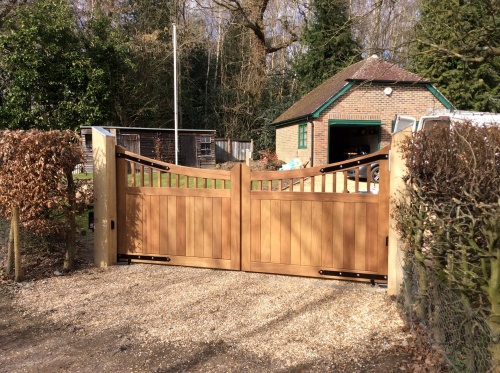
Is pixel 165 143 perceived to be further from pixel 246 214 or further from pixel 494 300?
pixel 494 300

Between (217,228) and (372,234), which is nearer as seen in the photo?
(372,234)

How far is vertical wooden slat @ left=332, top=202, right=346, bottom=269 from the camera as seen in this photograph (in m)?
5.59

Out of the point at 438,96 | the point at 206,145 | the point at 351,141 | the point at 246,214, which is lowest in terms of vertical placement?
the point at 246,214

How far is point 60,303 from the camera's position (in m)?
5.03

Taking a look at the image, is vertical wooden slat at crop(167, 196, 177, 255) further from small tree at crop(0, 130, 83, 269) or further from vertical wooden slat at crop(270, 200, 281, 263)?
vertical wooden slat at crop(270, 200, 281, 263)

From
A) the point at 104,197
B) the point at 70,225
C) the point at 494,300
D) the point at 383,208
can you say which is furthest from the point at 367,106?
the point at 494,300

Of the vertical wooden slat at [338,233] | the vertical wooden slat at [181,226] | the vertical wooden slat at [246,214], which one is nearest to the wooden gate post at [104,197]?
the vertical wooden slat at [181,226]

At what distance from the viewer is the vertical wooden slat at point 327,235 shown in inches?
222

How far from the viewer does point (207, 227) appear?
617cm

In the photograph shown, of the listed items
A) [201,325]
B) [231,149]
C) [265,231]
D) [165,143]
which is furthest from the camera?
[231,149]

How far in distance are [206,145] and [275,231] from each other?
23.9 meters

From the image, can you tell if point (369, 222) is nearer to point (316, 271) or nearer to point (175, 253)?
point (316, 271)

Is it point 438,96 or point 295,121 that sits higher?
point 438,96

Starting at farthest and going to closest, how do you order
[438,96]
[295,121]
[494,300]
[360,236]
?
[295,121], [438,96], [360,236], [494,300]
